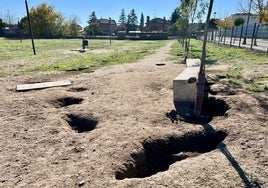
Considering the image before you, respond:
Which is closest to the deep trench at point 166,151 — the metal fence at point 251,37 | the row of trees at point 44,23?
the metal fence at point 251,37

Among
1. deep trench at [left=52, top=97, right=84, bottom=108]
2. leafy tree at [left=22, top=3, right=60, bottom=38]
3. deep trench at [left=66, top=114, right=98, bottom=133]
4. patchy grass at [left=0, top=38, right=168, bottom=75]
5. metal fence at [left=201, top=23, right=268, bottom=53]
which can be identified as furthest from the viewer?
leafy tree at [left=22, top=3, right=60, bottom=38]

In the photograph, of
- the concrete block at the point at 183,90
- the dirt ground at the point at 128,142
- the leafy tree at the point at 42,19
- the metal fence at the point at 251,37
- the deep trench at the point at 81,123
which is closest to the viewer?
the dirt ground at the point at 128,142

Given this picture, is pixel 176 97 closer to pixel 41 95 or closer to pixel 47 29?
pixel 41 95

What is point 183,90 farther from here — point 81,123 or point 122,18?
point 122,18

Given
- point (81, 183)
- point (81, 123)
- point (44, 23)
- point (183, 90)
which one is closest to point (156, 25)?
point (44, 23)

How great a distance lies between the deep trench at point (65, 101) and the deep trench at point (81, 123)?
103 cm

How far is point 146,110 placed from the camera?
18.6ft

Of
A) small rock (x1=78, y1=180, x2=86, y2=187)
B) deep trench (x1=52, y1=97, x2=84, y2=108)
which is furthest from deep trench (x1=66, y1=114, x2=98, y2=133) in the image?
small rock (x1=78, y1=180, x2=86, y2=187)

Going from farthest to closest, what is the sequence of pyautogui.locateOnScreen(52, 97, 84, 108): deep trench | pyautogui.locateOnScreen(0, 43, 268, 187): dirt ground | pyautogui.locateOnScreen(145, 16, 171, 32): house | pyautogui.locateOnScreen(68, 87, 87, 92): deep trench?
1. pyautogui.locateOnScreen(145, 16, 171, 32): house
2. pyautogui.locateOnScreen(68, 87, 87, 92): deep trench
3. pyautogui.locateOnScreen(52, 97, 84, 108): deep trench
4. pyautogui.locateOnScreen(0, 43, 268, 187): dirt ground

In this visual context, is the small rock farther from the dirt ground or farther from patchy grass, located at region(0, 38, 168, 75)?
patchy grass, located at region(0, 38, 168, 75)

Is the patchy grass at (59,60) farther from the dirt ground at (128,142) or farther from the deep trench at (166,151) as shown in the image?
the deep trench at (166,151)

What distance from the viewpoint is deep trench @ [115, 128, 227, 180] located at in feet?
11.9

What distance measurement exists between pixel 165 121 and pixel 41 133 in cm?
228

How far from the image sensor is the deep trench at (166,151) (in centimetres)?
362
